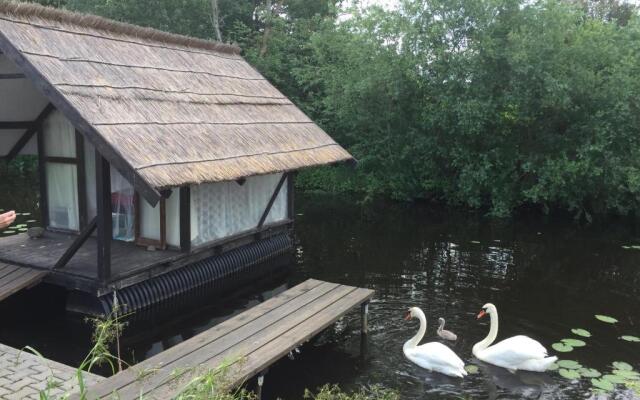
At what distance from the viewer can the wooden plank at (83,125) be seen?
6.66 metres

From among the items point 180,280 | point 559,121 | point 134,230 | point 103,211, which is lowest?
point 180,280

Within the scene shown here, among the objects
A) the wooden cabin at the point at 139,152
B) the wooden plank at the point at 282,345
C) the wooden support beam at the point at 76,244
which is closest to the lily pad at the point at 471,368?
the wooden plank at the point at 282,345

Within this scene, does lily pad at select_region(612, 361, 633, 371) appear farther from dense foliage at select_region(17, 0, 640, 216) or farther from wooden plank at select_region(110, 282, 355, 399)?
dense foliage at select_region(17, 0, 640, 216)

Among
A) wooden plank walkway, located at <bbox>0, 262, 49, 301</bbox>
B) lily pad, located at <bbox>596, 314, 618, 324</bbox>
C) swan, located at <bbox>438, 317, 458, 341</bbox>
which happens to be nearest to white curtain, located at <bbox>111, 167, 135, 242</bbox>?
wooden plank walkway, located at <bbox>0, 262, 49, 301</bbox>

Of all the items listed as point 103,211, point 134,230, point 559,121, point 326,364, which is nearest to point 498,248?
point 559,121

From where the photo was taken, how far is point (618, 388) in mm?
6672

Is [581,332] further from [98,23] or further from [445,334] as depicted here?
Answer: [98,23]

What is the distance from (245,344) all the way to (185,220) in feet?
10.8

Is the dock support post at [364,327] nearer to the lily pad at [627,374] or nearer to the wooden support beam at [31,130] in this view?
the lily pad at [627,374]

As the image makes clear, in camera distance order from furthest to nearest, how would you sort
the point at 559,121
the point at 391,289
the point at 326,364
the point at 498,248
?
the point at 559,121 → the point at 498,248 → the point at 391,289 → the point at 326,364

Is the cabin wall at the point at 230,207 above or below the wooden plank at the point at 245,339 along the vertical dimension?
above

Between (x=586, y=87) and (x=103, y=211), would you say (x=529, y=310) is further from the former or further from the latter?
(x=586, y=87)

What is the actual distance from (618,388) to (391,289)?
4.22 metres

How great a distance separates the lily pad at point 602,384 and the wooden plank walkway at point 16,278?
7.48 meters
